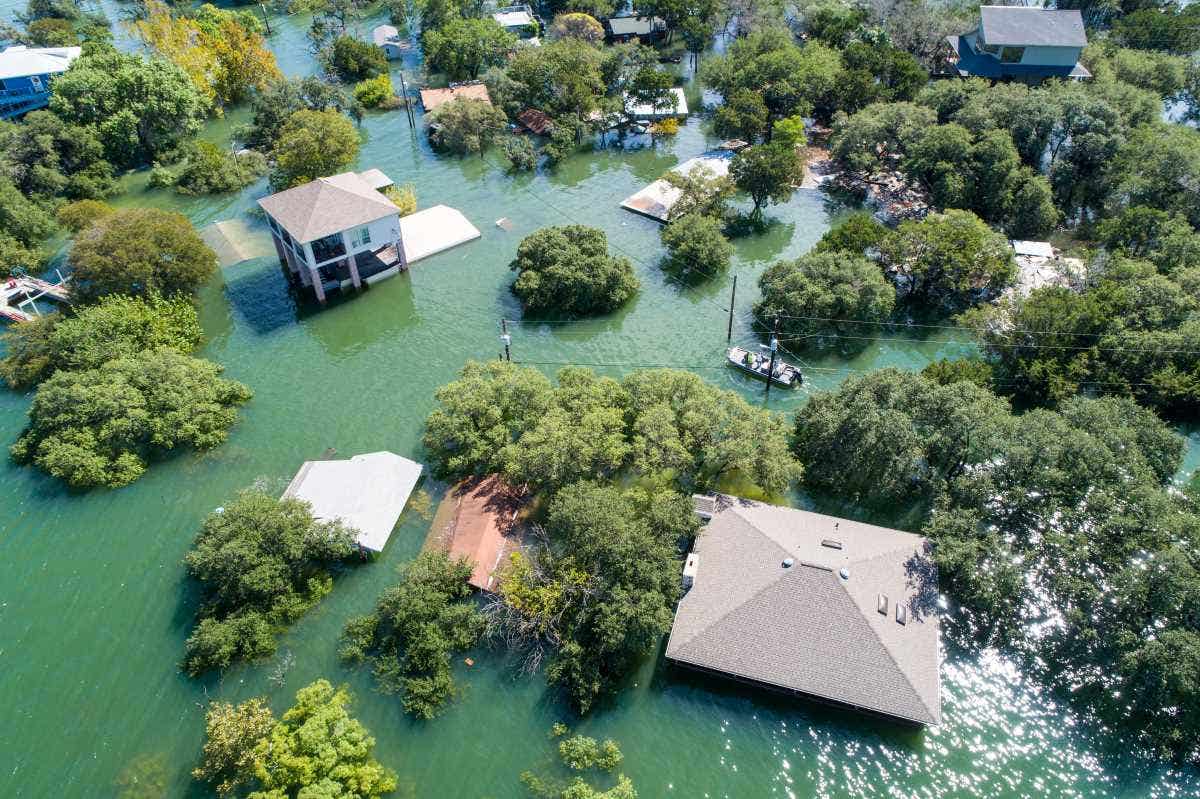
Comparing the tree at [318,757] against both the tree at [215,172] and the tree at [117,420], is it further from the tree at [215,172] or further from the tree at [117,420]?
the tree at [215,172]

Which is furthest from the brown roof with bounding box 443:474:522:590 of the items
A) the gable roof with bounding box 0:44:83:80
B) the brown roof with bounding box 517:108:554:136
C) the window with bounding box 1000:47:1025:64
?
the window with bounding box 1000:47:1025:64

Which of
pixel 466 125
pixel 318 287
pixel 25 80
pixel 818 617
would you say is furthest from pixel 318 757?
pixel 25 80

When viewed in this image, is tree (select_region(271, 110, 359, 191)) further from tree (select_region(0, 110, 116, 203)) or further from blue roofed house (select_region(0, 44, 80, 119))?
blue roofed house (select_region(0, 44, 80, 119))

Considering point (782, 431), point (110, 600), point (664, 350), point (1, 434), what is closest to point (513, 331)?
point (664, 350)

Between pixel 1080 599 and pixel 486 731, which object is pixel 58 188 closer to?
pixel 486 731

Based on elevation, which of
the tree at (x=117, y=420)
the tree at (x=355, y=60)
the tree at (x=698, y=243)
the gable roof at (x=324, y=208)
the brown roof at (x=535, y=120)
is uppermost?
the tree at (x=355, y=60)

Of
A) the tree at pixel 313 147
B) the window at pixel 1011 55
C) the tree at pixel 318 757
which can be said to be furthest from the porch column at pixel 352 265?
the window at pixel 1011 55
